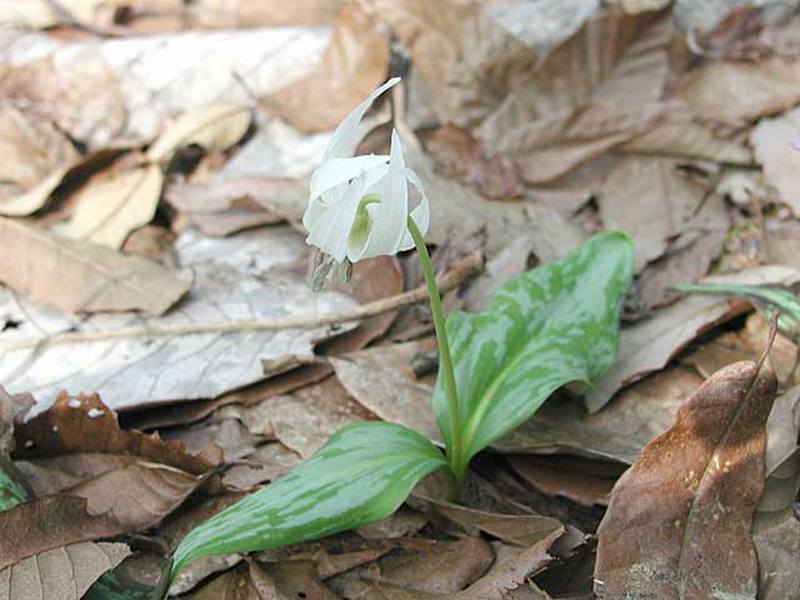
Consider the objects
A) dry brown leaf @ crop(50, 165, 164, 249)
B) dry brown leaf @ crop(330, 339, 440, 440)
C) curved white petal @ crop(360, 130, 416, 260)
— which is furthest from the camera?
dry brown leaf @ crop(50, 165, 164, 249)

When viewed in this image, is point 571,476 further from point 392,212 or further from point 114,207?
point 114,207

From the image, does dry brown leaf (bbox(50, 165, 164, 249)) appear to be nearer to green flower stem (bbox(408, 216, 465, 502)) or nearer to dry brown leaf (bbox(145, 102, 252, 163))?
dry brown leaf (bbox(145, 102, 252, 163))

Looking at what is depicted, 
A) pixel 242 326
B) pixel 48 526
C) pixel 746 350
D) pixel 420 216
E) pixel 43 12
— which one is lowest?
pixel 746 350

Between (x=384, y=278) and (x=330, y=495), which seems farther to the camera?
(x=384, y=278)

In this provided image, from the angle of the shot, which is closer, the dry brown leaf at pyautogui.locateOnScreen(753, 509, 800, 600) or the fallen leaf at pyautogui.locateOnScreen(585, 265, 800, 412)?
the dry brown leaf at pyautogui.locateOnScreen(753, 509, 800, 600)

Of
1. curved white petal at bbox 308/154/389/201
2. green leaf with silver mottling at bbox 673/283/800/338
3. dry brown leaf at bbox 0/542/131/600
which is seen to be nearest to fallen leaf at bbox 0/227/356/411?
dry brown leaf at bbox 0/542/131/600

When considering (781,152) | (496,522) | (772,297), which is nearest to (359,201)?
(496,522)

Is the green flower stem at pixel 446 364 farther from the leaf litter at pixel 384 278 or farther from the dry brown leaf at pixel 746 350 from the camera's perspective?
the dry brown leaf at pixel 746 350
